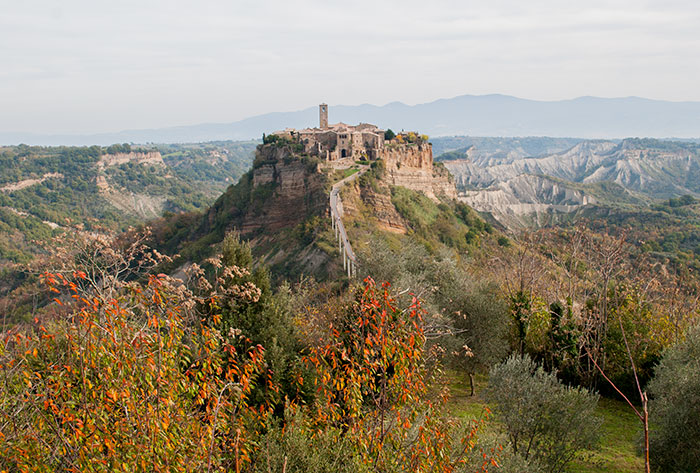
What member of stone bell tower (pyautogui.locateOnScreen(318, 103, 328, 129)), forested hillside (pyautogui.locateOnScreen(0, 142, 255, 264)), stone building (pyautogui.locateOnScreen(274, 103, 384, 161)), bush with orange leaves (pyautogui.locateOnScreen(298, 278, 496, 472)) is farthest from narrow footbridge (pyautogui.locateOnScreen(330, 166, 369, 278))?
forested hillside (pyautogui.locateOnScreen(0, 142, 255, 264))

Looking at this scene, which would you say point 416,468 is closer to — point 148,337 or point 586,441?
point 148,337

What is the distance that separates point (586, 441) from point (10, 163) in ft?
606

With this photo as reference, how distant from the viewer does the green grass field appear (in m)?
13.6

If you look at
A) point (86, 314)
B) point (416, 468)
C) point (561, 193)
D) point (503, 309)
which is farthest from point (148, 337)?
point (561, 193)

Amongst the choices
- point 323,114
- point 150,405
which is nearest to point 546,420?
point 150,405

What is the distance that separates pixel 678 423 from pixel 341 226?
33876 mm

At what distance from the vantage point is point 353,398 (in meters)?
7.21

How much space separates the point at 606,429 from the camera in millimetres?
16281

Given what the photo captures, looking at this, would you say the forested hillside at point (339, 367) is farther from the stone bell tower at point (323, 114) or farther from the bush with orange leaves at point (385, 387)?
the stone bell tower at point (323, 114)

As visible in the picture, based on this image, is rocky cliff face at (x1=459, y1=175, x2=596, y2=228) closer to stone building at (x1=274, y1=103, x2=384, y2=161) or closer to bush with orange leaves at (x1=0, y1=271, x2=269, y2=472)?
stone building at (x1=274, y1=103, x2=384, y2=161)

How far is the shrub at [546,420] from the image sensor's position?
11.8 metres

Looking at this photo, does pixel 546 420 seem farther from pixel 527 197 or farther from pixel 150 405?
pixel 527 197

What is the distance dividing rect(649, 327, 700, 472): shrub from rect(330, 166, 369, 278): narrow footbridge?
25.0m

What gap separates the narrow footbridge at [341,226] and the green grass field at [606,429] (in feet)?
56.2
